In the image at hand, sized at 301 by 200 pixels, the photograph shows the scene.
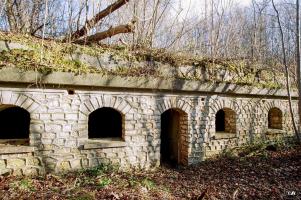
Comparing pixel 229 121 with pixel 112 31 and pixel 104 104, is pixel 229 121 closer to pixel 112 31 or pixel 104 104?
pixel 104 104

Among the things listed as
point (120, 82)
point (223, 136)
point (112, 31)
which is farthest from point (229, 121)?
point (112, 31)

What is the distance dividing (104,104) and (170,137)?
8.32 feet

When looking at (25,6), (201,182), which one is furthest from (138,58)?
(25,6)

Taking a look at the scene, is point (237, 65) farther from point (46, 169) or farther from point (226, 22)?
point (46, 169)

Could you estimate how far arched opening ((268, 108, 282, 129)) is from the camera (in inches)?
356

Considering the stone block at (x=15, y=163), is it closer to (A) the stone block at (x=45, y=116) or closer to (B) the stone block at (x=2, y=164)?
(B) the stone block at (x=2, y=164)

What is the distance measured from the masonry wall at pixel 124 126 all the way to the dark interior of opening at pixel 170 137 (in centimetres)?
36

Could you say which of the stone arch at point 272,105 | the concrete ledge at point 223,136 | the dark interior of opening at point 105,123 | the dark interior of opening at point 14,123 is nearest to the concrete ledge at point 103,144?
the dark interior of opening at point 105,123

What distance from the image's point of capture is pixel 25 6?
7.82 metres

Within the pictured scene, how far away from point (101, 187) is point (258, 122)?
18.1ft

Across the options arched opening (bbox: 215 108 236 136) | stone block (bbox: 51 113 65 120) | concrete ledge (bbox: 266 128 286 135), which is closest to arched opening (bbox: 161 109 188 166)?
arched opening (bbox: 215 108 236 136)

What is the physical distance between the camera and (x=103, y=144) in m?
5.90

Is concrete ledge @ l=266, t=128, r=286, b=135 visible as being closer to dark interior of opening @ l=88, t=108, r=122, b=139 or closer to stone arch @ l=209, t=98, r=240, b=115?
stone arch @ l=209, t=98, r=240, b=115

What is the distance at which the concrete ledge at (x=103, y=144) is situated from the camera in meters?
5.76
